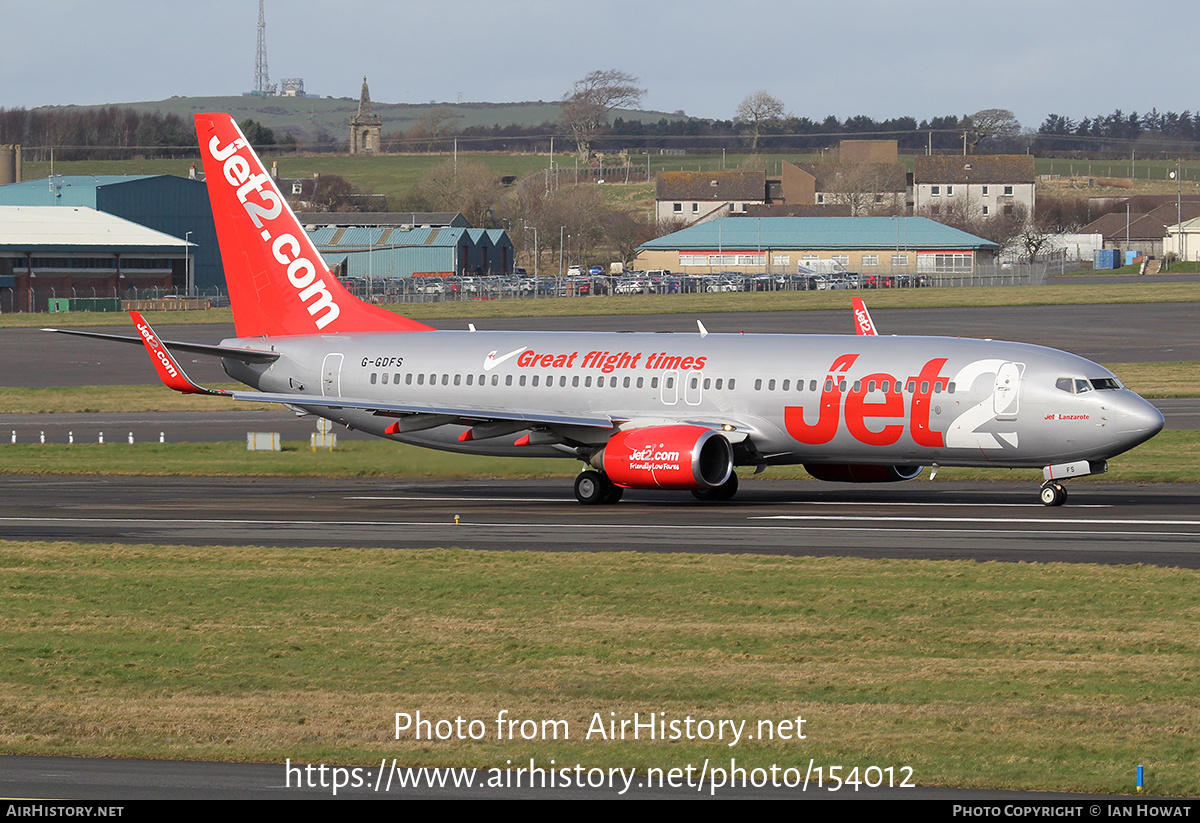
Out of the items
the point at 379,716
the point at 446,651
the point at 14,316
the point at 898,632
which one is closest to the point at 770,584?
the point at 898,632

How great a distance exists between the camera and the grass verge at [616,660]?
1469cm

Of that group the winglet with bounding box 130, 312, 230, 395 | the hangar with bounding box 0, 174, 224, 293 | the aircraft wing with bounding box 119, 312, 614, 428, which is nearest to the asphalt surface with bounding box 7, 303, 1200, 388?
the aircraft wing with bounding box 119, 312, 614, 428

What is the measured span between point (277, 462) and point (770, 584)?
2812 cm

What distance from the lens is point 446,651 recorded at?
64.4 feet

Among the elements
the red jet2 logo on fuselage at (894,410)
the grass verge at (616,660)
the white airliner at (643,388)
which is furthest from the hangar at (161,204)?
the grass verge at (616,660)

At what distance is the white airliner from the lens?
117ft

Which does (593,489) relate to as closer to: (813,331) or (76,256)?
(813,331)

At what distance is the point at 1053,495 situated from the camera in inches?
1412

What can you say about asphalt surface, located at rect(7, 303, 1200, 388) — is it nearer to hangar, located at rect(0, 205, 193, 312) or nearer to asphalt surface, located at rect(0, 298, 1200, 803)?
hangar, located at rect(0, 205, 193, 312)

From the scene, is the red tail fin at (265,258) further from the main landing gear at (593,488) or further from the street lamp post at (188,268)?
the street lamp post at (188,268)

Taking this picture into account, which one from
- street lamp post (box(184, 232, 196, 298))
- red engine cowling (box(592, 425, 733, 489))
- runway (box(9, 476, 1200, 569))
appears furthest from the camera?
street lamp post (box(184, 232, 196, 298))

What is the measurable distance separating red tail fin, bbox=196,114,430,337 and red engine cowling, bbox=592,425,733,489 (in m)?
10.2
